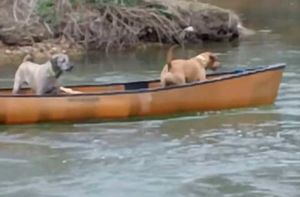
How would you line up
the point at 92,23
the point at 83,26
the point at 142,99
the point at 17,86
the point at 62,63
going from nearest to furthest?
1. the point at 62,63
2. the point at 142,99
3. the point at 17,86
4. the point at 92,23
5. the point at 83,26

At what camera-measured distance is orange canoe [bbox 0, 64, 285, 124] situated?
40.2 feet

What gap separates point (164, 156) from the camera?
1073 cm

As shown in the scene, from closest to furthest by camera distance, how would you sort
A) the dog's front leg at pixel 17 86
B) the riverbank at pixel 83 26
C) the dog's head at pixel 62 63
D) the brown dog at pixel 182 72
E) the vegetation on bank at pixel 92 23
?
the dog's head at pixel 62 63 → the dog's front leg at pixel 17 86 → the brown dog at pixel 182 72 → the riverbank at pixel 83 26 → the vegetation on bank at pixel 92 23

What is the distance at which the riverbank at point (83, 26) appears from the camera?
20.0m

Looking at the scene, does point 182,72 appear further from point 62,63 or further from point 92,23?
point 92,23

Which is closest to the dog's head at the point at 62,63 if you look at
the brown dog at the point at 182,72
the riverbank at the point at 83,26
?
the brown dog at the point at 182,72

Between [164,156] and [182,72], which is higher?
[182,72]

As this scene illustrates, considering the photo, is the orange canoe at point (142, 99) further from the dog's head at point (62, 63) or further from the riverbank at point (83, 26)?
the riverbank at point (83, 26)

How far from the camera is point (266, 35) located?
23297 millimetres

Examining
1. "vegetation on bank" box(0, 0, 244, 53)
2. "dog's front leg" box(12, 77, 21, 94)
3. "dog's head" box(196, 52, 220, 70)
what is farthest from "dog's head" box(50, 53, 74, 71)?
"vegetation on bank" box(0, 0, 244, 53)

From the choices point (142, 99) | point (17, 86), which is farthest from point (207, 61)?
point (17, 86)

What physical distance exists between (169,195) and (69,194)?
101 cm

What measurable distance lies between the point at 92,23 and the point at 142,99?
8160 mm

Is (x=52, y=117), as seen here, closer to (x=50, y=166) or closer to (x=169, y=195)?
(x=50, y=166)
